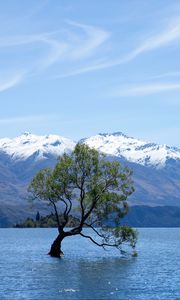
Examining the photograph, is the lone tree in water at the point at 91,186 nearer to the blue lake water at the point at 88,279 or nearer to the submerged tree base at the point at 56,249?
the submerged tree base at the point at 56,249

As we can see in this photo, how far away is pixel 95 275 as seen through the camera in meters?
85.6

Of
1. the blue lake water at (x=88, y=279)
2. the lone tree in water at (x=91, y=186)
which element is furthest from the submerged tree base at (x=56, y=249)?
the lone tree in water at (x=91, y=186)

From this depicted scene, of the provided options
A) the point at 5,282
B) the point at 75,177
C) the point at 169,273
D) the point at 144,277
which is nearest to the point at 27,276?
the point at 5,282

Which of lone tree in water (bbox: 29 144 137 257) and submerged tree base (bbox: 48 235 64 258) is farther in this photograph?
submerged tree base (bbox: 48 235 64 258)

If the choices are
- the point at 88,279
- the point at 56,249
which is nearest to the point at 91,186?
the point at 56,249

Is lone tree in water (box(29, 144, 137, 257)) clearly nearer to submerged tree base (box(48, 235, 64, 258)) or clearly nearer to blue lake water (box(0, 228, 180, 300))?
submerged tree base (box(48, 235, 64, 258))

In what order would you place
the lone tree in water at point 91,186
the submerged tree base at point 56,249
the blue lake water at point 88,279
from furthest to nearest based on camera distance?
the submerged tree base at point 56,249 < the lone tree in water at point 91,186 < the blue lake water at point 88,279

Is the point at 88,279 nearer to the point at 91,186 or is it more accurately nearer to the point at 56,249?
the point at 91,186

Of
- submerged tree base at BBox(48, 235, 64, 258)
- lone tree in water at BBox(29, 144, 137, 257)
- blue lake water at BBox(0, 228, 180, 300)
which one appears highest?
lone tree in water at BBox(29, 144, 137, 257)

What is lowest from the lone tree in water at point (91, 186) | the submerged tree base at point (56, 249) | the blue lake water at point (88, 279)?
the blue lake water at point (88, 279)

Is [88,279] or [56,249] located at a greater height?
[56,249]

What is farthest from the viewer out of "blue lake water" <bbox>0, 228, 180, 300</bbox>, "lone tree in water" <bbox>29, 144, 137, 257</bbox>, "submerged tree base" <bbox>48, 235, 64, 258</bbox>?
"submerged tree base" <bbox>48, 235, 64, 258</bbox>

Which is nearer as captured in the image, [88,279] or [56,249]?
[88,279]

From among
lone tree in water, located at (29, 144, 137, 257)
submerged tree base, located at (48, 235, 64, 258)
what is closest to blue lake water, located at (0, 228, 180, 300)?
submerged tree base, located at (48, 235, 64, 258)
